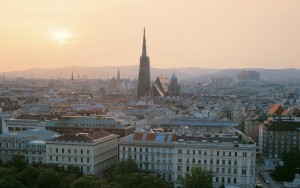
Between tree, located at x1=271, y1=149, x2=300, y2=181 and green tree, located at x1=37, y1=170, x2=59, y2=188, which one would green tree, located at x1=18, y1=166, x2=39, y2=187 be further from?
tree, located at x1=271, y1=149, x2=300, y2=181

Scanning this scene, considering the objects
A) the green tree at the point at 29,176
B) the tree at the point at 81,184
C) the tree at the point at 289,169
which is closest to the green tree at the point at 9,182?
the green tree at the point at 29,176

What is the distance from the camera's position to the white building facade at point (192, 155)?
245 ft

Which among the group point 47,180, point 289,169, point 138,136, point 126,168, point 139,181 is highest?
point 138,136

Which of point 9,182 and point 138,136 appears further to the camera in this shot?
point 138,136

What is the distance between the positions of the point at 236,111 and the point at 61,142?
82.6 meters

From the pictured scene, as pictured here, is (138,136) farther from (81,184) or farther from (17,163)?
(81,184)

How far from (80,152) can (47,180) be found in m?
13.4

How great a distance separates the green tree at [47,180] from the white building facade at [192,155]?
15366 mm

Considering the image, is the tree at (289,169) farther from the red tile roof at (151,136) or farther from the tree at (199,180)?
the tree at (199,180)

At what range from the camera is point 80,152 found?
3110 inches

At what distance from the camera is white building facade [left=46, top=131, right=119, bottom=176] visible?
78438mm

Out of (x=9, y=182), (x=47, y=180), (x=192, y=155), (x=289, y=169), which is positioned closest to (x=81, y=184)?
(x=47, y=180)

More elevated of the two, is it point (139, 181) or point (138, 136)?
point (138, 136)

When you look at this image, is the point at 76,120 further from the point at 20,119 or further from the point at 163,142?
the point at 163,142
